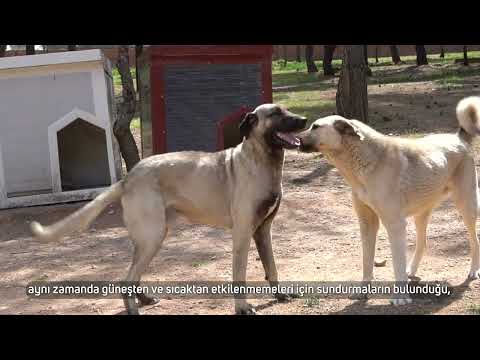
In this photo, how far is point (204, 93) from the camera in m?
10.0

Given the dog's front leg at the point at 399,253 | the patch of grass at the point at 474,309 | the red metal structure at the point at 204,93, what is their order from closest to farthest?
the patch of grass at the point at 474,309 → the dog's front leg at the point at 399,253 → the red metal structure at the point at 204,93

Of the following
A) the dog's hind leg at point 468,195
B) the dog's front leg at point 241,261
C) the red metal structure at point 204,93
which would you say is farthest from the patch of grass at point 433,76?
the dog's front leg at point 241,261

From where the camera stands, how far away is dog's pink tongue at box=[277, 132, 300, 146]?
5684 millimetres

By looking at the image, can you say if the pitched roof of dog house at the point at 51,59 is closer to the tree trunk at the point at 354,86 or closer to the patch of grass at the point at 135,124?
the tree trunk at the point at 354,86

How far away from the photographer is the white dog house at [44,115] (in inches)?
380

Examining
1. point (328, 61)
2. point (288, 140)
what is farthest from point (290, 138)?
point (328, 61)

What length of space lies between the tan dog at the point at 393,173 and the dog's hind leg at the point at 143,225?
1294 millimetres

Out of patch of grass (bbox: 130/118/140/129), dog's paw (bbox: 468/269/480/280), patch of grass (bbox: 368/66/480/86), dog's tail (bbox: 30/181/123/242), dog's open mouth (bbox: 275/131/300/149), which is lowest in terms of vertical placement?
dog's paw (bbox: 468/269/480/280)

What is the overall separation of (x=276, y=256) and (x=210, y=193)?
2049 mm

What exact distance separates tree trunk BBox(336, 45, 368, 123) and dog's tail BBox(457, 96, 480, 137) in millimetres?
6030

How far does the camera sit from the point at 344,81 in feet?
40.4

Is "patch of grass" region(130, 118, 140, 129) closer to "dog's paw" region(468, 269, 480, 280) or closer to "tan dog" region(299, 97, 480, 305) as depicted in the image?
"tan dog" region(299, 97, 480, 305)

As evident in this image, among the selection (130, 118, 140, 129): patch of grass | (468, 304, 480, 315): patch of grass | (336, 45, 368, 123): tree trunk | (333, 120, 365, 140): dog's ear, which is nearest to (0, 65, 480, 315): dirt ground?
(468, 304, 480, 315): patch of grass

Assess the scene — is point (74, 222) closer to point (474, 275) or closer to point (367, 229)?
point (367, 229)
